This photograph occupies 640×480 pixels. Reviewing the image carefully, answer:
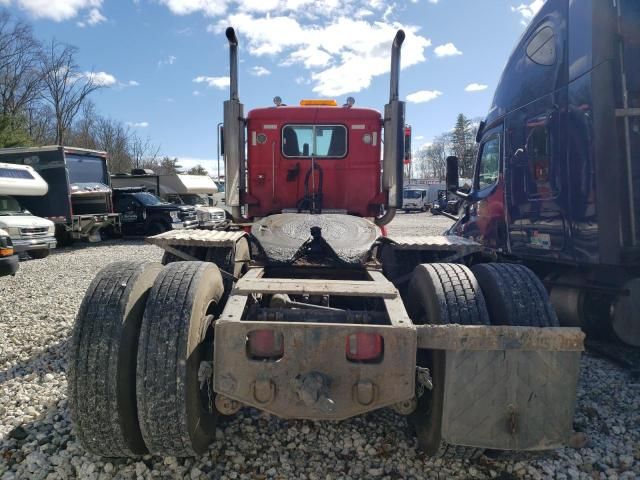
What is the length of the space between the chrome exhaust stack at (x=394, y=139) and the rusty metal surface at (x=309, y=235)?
4.13ft

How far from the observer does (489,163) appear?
6352mm

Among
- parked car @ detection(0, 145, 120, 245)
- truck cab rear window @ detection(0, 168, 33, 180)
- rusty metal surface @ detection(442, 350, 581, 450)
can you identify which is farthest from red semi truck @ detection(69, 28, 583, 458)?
parked car @ detection(0, 145, 120, 245)

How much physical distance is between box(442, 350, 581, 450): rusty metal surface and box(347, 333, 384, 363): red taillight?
1.28ft

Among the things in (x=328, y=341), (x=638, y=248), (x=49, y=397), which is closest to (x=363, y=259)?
(x=328, y=341)

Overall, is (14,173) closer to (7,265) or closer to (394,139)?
(7,265)

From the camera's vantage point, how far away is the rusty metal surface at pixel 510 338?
2.26 metres

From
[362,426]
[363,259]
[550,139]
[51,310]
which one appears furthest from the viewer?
[51,310]

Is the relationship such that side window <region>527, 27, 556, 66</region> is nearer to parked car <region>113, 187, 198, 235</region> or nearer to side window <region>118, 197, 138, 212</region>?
parked car <region>113, 187, 198, 235</region>

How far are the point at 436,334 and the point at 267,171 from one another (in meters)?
3.84

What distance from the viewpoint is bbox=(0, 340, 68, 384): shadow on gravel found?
4.20m

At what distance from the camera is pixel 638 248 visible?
3.89 m

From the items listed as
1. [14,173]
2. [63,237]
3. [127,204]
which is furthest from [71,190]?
[127,204]

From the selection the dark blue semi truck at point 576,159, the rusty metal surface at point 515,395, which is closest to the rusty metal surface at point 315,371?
the rusty metal surface at point 515,395

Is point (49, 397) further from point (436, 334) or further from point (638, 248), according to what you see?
point (638, 248)
